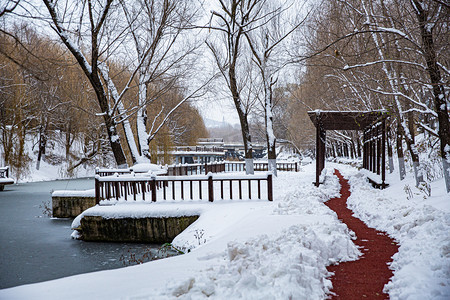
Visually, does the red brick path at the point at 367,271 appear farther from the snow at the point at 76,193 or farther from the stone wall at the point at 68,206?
the stone wall at the point at 68,206

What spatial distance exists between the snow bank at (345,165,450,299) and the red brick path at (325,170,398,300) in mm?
161

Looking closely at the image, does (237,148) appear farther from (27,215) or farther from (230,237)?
(230,237)

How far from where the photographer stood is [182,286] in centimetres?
369

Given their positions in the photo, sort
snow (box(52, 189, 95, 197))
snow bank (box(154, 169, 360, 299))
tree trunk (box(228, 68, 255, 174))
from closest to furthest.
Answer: snow bank (box(154, 169, 360, 299))
snow (box(52, 189, 95, 197))
tree trunk (box(228, 68, 255, 174))

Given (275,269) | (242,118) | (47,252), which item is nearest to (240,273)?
(275,269)

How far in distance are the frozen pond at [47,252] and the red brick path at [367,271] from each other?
5450 millimetres

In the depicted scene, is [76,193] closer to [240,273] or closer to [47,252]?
[47,252]

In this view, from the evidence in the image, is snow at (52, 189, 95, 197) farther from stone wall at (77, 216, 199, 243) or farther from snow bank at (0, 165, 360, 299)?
snow bank at (0, 165, 360, 299)

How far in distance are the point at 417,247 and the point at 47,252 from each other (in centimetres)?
916

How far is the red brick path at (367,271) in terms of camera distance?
4.19 meters

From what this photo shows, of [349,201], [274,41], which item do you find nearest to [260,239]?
[349,201]

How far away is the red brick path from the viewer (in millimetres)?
4191

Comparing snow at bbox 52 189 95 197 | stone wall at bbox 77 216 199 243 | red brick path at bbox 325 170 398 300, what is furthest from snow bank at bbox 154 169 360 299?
snow at bbox 52 189 95 197

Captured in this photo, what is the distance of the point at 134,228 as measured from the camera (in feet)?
33.9
